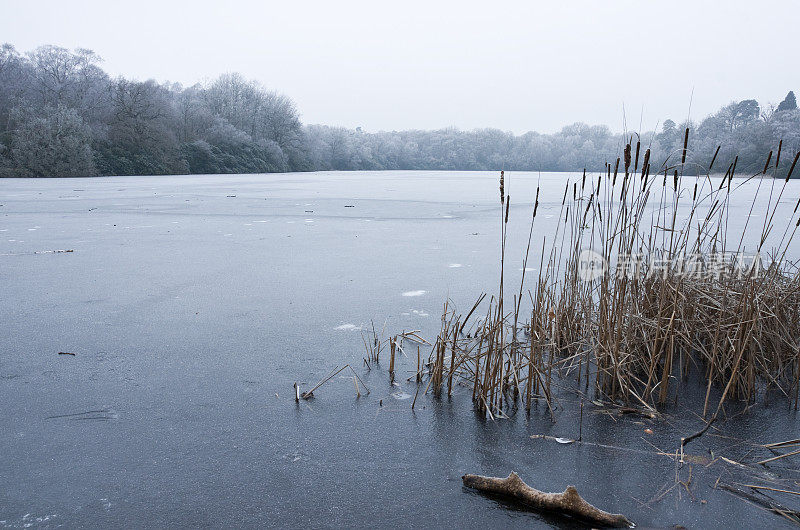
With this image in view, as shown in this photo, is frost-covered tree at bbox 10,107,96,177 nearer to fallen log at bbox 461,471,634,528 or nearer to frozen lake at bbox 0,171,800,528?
frozen lake at bbox 0,171,800,528

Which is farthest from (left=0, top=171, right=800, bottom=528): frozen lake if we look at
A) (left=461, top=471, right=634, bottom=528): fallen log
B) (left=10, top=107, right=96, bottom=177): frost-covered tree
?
(left=10, top=107, right=96, bottom=177): frost-covered tree

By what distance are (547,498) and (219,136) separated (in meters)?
46.0

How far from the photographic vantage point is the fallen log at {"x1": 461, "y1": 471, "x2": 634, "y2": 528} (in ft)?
4.66

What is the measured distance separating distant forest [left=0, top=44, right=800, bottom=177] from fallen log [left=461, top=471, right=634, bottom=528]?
9.23 metres

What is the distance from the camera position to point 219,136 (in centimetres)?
4366

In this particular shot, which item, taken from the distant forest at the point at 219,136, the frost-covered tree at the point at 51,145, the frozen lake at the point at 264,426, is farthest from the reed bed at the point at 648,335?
the frost-covered tree at the point at 51,145

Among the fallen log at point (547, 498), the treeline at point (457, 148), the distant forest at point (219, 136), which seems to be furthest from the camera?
the treeline at point (457, 148)

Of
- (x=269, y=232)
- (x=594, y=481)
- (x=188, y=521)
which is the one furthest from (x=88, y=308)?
(x=269, y=232)

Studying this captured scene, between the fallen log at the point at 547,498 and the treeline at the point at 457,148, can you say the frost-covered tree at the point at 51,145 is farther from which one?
the fallen log at the point at 547,498

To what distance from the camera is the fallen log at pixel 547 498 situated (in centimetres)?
142

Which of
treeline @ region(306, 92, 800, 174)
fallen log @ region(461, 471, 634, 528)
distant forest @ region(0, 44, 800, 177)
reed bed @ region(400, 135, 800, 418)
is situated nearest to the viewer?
fallen log @ region(461, 471, 634, 528)

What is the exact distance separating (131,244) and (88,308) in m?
2.84

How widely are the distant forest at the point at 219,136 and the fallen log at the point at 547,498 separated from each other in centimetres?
923

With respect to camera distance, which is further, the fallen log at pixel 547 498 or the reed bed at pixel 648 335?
the reed bed at pixel 648 335
